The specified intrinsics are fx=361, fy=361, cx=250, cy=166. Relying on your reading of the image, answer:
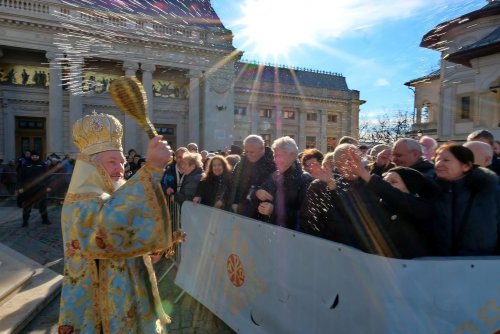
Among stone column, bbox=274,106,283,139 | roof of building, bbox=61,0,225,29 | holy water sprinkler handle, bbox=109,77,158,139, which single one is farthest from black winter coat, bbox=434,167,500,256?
stone column, bbox=274,106,283,139

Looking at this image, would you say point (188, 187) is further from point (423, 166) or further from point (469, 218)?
point (469, 218)

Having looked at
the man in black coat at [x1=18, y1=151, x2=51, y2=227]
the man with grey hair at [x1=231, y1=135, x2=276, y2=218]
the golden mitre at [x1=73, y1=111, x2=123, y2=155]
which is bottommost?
the man in black coat at [x1=18, y1=151, x2=51, y2=227]

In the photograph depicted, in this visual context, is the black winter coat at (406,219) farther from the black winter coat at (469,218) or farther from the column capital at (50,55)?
the column capital at (50,55)

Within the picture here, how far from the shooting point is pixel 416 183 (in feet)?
8.57

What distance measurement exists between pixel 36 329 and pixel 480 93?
23632mm

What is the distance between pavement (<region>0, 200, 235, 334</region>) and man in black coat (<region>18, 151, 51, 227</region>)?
1.31ft

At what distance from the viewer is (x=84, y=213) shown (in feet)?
5.91

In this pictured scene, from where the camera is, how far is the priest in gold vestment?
175 centimetres

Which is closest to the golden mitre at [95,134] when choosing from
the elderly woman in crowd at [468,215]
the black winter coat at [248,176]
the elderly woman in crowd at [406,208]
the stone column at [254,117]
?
the elderly woman in crowd at [406,208]

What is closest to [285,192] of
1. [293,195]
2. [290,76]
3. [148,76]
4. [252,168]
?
[293,195]

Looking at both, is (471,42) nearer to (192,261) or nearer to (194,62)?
(194,62)

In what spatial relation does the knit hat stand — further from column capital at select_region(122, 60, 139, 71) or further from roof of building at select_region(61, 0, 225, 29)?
column capital at select_region(122, 60, 139, 71)

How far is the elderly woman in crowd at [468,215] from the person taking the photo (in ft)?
8.41

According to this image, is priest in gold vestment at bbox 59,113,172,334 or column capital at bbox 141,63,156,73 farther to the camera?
column capital at bbox 141,63,156,73
